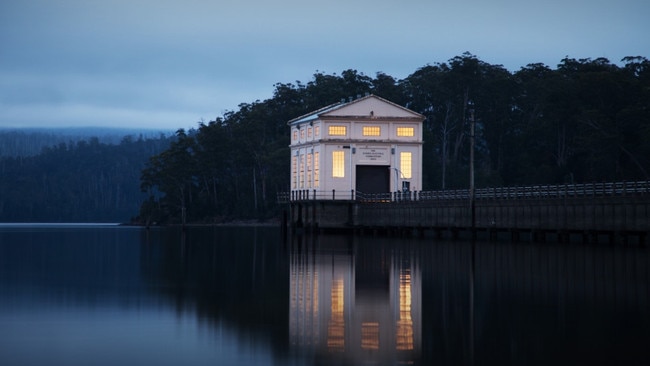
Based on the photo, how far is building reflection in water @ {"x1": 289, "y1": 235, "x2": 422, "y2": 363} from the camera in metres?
17.2

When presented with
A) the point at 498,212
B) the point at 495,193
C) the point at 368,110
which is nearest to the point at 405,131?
the point at 368,110

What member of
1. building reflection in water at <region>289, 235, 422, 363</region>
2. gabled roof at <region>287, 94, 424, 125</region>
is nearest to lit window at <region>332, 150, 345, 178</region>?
gabled roof at <region>287, 94, 424, 125</region>

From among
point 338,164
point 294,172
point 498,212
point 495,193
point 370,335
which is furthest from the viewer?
point 294,172

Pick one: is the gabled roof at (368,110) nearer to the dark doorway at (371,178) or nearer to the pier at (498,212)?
the dark doorway at (371,178)

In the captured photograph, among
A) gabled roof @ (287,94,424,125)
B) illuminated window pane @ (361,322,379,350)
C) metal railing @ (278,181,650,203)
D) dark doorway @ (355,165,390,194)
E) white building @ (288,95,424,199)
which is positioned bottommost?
illuminated window pane @ (361,322,379,350)

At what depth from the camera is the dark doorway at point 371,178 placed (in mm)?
86250

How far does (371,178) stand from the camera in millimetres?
86500

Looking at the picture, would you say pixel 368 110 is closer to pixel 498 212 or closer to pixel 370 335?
pixel 498 212

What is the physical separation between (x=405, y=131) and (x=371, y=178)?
15.5 feet

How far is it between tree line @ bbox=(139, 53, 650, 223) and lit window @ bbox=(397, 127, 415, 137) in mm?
22210

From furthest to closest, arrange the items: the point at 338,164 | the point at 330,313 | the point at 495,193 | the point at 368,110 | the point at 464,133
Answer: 1. the point at 464,133
2. the point at 368,110
3. the point at 338,164
4. the point at 495,193
5. the point at 330,313

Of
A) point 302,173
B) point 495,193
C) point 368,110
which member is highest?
point 368,110

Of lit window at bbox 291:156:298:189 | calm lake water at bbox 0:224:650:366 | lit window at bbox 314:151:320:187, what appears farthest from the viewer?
lit window at bbox 291:156:298:189

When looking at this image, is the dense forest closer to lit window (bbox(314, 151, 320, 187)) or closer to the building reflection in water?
lit window (bbox(314, 151, 320, 187))
